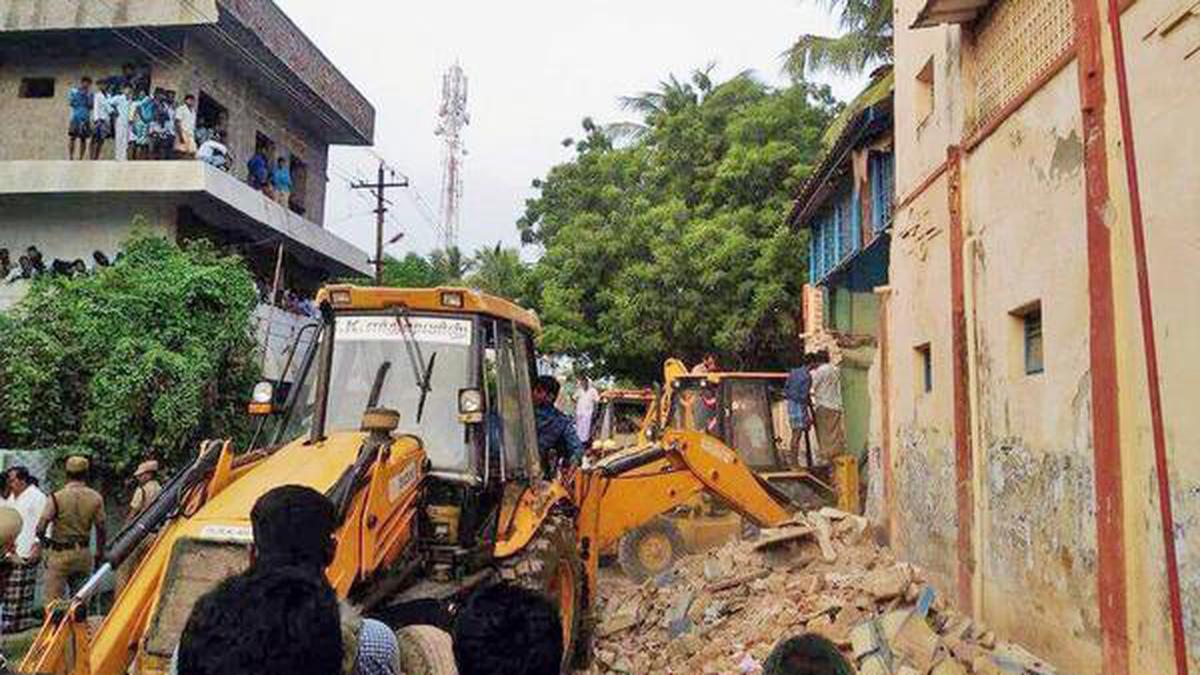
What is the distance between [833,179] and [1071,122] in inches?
417

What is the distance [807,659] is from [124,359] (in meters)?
11.9

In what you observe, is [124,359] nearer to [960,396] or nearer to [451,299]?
[451,299]

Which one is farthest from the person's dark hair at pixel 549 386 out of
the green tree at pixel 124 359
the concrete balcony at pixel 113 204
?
the concrete balcony at pixel 113 204

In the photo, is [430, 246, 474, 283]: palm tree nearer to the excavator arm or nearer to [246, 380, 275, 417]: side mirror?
the excavator arm

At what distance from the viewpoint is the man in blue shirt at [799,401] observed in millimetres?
14195

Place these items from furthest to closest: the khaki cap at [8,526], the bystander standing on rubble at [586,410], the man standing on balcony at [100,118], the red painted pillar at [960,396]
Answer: the bystander standing on rubble at [586,410], the man standing on balcony at [100,118], the red painted pillar at [960,396], the khaki cap at [8,526]

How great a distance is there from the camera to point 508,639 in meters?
2.25


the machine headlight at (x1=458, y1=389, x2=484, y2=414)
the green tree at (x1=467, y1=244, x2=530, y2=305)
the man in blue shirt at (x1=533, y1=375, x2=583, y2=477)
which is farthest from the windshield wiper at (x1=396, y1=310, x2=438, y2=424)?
the green tree at (x1=467, y1=244, x2=530, y2=305)

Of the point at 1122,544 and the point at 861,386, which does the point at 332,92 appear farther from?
the point at 1122,544

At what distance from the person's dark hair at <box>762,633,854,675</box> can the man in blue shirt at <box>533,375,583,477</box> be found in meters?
5.61

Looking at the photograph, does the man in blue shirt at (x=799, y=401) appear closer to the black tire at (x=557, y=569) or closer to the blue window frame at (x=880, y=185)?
the blue window frame at (x=880, y=185)

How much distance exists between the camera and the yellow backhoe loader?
4.42 m

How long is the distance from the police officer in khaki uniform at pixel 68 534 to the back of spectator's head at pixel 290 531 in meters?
6.73

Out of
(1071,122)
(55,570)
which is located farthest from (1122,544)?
(55,570)
